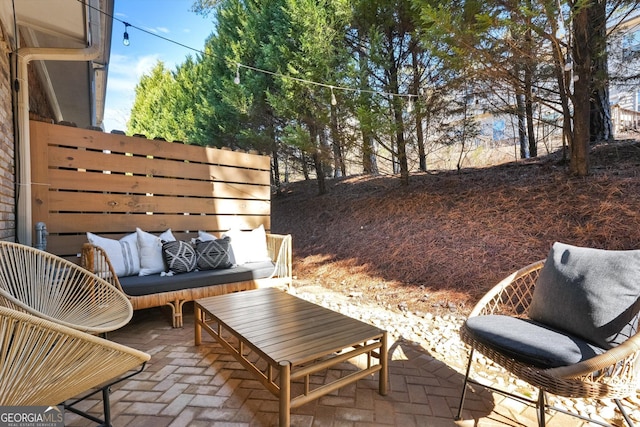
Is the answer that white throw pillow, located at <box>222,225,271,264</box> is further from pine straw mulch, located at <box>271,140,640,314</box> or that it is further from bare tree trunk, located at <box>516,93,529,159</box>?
bare tree trunk, located at <box>516,93,529,159</box>

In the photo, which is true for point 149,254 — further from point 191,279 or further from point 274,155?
point 274,155

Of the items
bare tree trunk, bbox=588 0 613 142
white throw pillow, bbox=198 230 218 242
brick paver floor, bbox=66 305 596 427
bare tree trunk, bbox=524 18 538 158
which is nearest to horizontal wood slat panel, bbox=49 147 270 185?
white throw pillow, bbox=198 230 218 242

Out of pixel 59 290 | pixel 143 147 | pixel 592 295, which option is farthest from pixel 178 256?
pixel 592 295

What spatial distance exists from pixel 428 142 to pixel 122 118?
1484 centimetres

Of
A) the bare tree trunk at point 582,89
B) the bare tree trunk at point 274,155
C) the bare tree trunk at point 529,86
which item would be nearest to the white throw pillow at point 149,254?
the bare tree trunk at point 274,155

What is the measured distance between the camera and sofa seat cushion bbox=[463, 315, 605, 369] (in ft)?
4.74

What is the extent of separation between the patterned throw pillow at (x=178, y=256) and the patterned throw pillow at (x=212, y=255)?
0.27 feet

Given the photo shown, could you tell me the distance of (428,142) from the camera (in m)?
5.84

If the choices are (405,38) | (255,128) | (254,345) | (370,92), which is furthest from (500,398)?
(255,128)

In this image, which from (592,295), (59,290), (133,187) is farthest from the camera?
(133,187)

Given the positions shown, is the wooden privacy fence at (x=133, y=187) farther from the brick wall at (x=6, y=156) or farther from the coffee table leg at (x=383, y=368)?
the coffee table leg at (x=383, y=368)

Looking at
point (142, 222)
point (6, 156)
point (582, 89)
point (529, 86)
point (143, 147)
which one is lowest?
point (142, 222)

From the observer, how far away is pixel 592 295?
1634 mm

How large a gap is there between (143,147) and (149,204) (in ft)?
2.17
